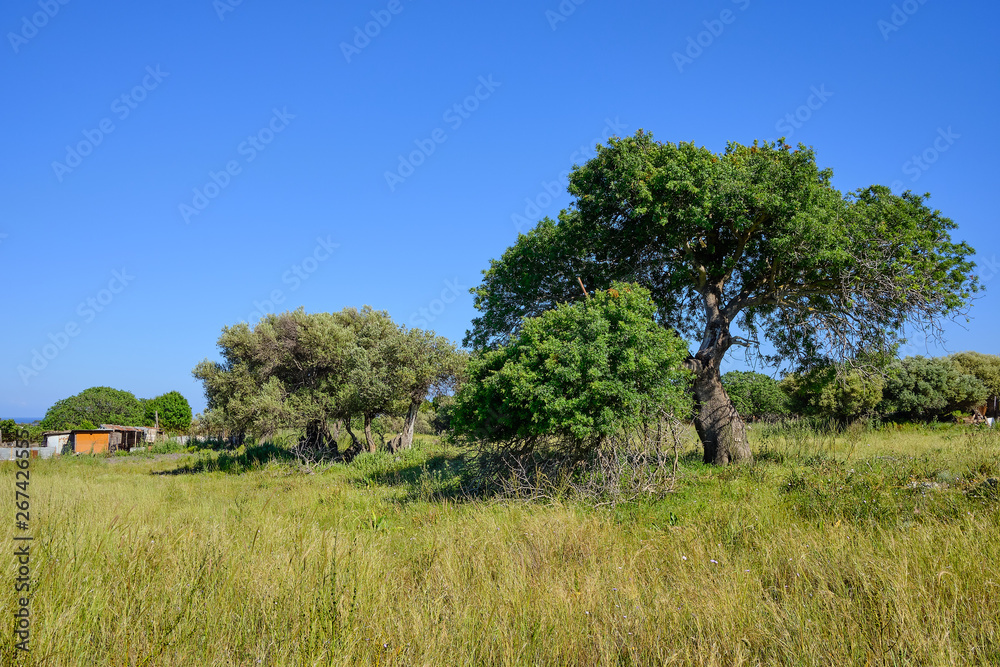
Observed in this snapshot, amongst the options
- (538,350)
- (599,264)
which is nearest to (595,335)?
(538,350)

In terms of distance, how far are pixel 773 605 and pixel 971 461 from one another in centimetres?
742

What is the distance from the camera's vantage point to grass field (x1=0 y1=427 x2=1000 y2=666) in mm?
3268

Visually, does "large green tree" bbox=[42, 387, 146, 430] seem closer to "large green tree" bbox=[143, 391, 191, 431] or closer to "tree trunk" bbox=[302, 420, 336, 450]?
"large green tree" bbox=[143, 391, 191, 431]

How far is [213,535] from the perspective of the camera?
513 cm

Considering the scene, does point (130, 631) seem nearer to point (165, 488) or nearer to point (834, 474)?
point (834, 474)

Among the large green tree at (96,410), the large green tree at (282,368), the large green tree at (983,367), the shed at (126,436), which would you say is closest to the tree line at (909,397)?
the large green tree at (983,367)

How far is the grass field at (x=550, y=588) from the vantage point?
3268mm

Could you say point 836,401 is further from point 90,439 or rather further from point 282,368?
point 90,439

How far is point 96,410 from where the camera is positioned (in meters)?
70.5

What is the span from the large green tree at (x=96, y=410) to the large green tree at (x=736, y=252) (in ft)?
241

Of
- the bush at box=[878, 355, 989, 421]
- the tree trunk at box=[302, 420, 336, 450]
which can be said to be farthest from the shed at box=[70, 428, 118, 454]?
the bush at box=[878, 355, 989, 421]

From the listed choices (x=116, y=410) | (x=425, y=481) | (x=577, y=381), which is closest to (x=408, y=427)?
(x=425, y=481)

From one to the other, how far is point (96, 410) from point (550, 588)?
85.2 m

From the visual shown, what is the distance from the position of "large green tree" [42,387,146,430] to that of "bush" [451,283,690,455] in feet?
244
